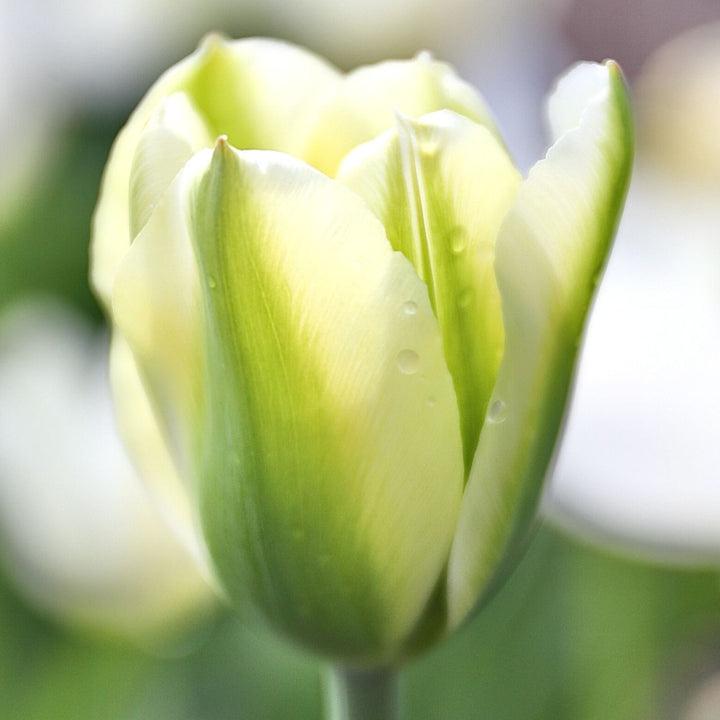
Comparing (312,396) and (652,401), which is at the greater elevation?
(312,396)

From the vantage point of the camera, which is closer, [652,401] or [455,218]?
[455,218]

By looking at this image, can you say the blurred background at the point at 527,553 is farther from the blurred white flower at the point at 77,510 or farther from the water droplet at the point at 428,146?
the water droplet at the point at 428,146

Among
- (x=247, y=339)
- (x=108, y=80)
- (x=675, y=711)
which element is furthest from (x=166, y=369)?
(x=108, y=80)

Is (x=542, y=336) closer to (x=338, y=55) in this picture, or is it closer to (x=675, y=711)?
(x=675, y=711)

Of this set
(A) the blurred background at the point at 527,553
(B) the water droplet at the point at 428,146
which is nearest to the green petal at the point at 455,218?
(B) the water droplet at the point at 428,146

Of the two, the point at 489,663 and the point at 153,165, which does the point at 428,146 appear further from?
the point at 489,663

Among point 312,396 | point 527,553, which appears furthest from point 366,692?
point 527,553
